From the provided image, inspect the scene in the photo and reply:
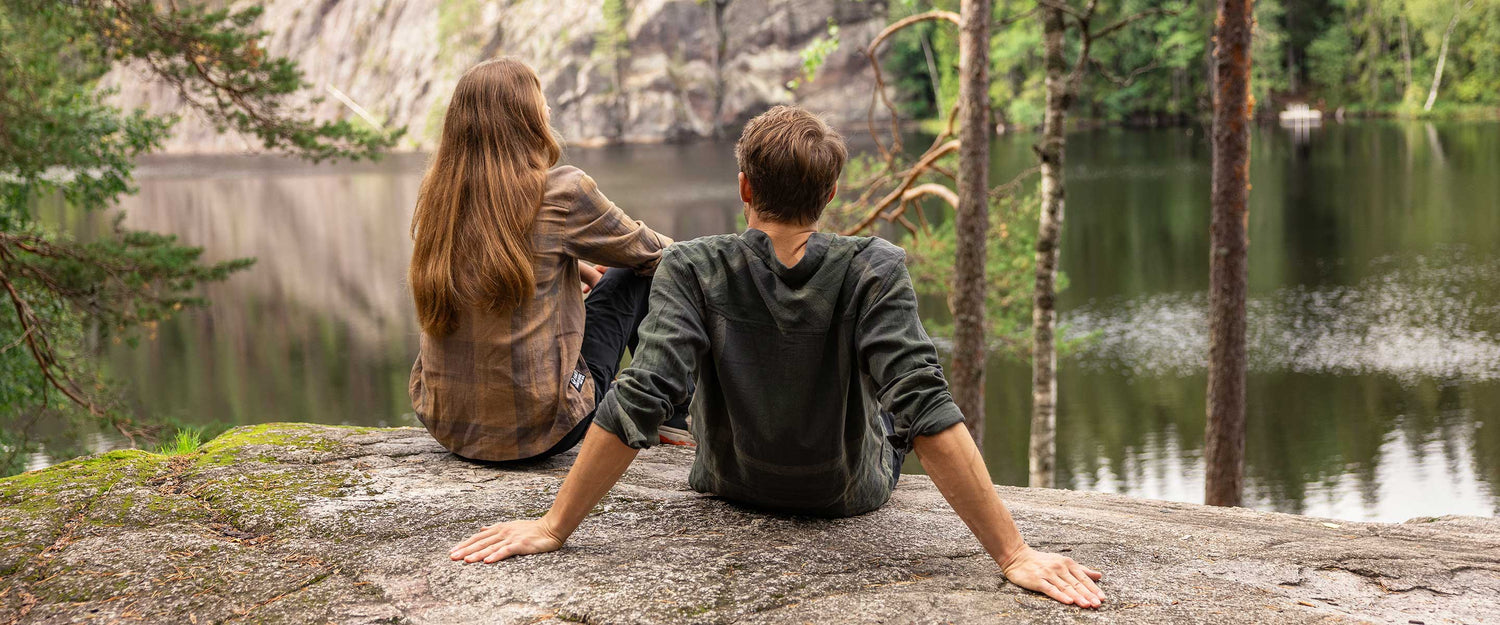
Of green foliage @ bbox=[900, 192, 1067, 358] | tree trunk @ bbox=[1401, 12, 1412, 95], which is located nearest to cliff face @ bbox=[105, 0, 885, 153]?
tree trunk @ bbox=[1401, 12, 1412, 95]

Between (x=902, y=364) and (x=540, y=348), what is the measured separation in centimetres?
137

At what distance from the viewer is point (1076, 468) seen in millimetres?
13680

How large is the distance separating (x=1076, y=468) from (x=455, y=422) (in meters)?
11.6

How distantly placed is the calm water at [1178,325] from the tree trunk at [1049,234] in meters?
3.97

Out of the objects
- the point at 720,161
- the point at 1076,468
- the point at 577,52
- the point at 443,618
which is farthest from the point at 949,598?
the point at 577,52

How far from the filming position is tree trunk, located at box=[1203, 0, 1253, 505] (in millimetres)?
7039

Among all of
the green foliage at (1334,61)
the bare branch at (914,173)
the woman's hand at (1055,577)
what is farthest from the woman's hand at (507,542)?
the green foliage at (1334,61)

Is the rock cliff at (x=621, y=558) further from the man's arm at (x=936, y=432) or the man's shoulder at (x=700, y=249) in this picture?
the man's shoulder at (x=700, y=249)

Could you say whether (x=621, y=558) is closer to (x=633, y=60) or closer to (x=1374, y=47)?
(x=1374, y=47)

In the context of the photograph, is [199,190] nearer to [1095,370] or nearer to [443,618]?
[1095,370]

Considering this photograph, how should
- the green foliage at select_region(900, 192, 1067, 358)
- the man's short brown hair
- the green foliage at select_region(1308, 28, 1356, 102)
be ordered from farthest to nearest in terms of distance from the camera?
the green foliage at select_region(1308, 28, 1356, 102), the green foliage at select_region(900, 192, 1067, 358), the man's short brown hair

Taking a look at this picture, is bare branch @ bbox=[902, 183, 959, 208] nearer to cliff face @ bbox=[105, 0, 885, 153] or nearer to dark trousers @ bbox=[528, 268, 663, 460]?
dark trousers @ bbox=[528, 268, 663, 460]

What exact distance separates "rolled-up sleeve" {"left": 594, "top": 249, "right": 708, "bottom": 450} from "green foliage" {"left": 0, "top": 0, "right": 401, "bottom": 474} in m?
7.18

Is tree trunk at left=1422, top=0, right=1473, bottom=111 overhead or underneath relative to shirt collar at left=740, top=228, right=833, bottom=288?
overhead
